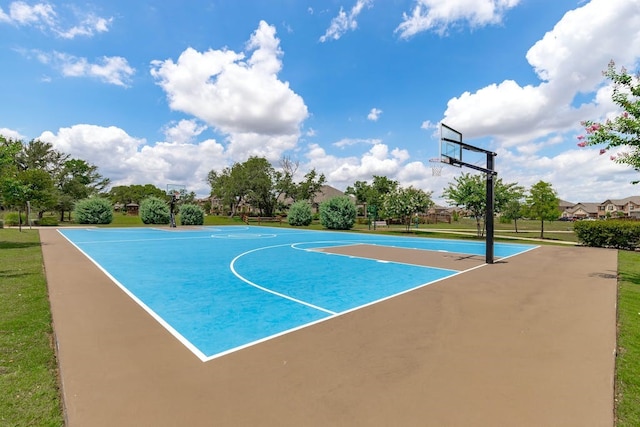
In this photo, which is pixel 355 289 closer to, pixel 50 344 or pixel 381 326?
pixel 381 326

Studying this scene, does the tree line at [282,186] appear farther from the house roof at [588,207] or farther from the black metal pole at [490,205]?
the house roof at [588,207]

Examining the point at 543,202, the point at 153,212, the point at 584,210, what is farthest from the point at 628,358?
the point at 584,210

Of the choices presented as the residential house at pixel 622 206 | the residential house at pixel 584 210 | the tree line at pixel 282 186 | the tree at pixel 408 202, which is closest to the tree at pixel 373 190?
the tree line at pixel 282 186

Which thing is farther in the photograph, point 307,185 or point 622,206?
point 622,206

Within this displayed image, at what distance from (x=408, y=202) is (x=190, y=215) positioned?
27953mm

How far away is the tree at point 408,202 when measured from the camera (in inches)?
1158

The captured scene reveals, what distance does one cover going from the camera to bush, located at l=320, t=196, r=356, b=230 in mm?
35000

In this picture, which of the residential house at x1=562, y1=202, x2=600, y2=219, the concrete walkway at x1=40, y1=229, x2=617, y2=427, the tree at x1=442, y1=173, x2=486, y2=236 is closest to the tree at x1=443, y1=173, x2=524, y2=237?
the tree at x1=442, y1=173, x2=486, y2=236

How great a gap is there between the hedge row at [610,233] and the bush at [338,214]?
20045 mm

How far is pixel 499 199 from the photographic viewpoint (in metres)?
23.8

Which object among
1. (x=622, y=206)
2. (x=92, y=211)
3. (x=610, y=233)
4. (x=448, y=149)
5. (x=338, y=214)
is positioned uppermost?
(x=622, y=206)

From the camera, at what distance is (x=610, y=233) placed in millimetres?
18391

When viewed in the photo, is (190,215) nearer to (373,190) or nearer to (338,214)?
(338,214)

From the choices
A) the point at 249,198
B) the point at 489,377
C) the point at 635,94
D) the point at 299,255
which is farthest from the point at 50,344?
the point at 249,198
